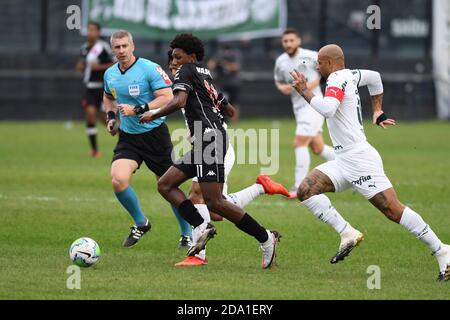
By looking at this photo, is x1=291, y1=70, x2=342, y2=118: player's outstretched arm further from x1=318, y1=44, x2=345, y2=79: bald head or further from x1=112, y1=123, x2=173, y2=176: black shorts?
x1=112, y1=123, x2=173, y2=176: black shorts

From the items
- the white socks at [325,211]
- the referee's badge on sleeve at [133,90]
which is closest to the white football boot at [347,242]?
the white socks at [325,211]

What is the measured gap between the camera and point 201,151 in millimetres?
9930

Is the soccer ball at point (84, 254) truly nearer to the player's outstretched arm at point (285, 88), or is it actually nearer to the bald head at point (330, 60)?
the bald head at point (330, 60)

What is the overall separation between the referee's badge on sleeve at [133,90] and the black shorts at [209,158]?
5.42 feet

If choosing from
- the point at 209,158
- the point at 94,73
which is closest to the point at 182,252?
the point at 209,158

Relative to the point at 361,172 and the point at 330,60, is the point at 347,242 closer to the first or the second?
the point at 361,172

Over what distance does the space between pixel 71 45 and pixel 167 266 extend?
20.8 m

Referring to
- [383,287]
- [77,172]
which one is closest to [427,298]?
[383,287]

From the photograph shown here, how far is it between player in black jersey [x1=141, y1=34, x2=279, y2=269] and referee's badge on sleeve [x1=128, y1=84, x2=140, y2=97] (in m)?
1.39

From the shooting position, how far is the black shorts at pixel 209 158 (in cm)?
988

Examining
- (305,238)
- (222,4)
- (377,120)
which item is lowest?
(305,238)
